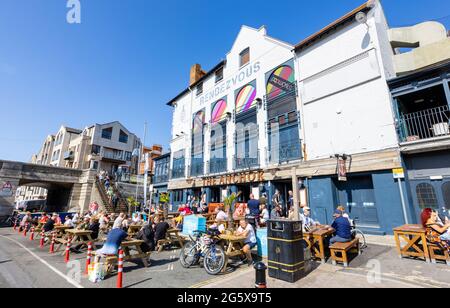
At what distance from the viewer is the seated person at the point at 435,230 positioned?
5.64 m

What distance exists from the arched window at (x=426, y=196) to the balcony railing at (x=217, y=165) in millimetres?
12282

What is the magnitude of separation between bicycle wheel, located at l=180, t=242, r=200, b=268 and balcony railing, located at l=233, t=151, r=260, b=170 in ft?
31.7

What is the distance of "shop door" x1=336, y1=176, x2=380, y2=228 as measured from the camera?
34.4ft

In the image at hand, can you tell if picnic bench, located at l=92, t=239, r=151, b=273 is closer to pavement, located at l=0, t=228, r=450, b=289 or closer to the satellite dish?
pavement, located at l=0, t=228, r=450, b=289

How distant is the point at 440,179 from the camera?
9.20m

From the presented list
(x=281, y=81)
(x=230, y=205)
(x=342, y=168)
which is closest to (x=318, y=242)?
(x=230, y=205)

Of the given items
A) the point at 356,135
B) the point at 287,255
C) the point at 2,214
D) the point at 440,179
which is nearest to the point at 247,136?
the point at 356,135

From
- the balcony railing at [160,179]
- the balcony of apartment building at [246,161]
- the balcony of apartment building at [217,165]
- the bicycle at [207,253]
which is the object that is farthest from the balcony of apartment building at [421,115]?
the balcony railing at [160,179]

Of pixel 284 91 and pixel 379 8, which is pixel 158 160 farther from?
pixel 379 8

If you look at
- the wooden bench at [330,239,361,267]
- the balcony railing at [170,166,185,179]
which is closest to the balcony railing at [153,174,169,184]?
the balcony railing at [170,166,185,179]

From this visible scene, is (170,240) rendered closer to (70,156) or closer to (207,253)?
(207,253)

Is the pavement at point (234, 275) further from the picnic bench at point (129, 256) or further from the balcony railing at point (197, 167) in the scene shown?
the balcony railing at point (197, 167)

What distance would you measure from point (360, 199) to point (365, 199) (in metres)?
0.23

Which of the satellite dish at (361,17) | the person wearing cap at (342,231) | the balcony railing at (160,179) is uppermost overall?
the satellite dish at (361,17)
